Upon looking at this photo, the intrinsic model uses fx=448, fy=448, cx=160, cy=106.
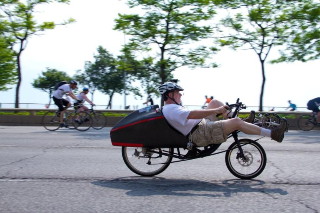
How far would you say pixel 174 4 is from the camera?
86.0 ft

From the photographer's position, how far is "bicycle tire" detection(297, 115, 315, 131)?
19.6m

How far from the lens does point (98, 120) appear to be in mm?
18000

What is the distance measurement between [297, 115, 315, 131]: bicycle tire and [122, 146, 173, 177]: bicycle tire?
563 inches

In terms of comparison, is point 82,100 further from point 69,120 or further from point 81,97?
point 69,120

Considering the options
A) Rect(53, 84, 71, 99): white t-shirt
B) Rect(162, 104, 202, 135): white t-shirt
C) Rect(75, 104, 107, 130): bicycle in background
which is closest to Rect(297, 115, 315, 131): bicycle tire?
Rect(75, 104, 107, 130): bicycle in background

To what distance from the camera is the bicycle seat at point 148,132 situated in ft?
21.0

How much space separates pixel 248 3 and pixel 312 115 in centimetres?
925

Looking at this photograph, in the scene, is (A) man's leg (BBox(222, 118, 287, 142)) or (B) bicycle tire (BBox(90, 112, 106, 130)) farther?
(B) bicycle tire (BBox(90, 112, 106, 130))

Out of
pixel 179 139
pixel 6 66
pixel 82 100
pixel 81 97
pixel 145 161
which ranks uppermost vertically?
pixel 6 66

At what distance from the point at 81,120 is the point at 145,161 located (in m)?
10.8

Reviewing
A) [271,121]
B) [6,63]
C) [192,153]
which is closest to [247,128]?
[271,121]

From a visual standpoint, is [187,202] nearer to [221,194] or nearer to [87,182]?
[221,194]

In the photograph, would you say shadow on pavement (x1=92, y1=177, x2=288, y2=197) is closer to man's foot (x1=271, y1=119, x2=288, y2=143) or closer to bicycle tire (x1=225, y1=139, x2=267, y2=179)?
bicycle tire (x1=225, y1=139, x2=267, y2=179)

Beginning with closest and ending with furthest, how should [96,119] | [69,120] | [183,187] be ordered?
[183,187]
[69,120]
[96,119]
